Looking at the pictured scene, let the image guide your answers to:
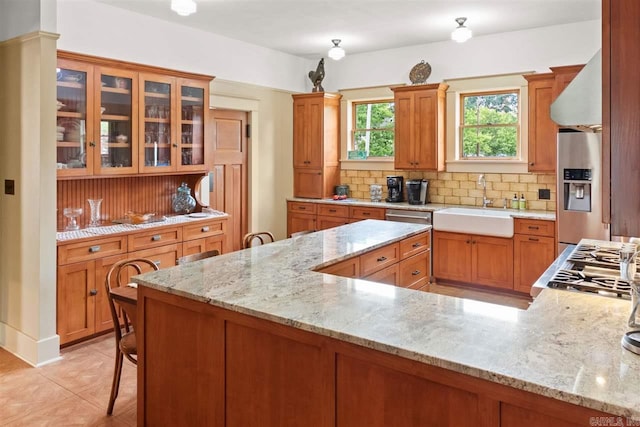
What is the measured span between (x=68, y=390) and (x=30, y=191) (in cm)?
143

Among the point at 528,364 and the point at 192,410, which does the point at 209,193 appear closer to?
the point at 192,410

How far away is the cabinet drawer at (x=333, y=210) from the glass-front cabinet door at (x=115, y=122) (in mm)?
2658

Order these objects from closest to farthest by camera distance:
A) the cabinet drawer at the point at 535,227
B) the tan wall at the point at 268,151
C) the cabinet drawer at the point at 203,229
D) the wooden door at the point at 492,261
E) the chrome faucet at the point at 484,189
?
the cabinet drawer at the point at 203,229 < the cabinet drawer at the point at 535,227 < the wooden door at the point at 492,261 < the chrome faucet at the point at 484,189 < the tan wall at the point at 268,151

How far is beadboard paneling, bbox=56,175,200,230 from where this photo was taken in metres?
4.16

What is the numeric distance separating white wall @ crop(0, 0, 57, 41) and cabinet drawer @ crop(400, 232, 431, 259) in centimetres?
296

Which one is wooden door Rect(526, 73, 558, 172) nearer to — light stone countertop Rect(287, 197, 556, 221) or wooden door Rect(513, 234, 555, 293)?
light stone countertop Rect(287, 197, 556, 221)

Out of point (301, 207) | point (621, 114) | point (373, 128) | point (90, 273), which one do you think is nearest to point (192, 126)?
point (90, 273)

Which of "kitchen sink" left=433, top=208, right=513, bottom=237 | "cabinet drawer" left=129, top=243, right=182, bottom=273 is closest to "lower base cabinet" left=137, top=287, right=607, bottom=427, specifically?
"cabinet drawer" left=129, top=243, right=182, bottom=273

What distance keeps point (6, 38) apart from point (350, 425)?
12.5 feet

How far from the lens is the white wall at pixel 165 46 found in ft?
13.8

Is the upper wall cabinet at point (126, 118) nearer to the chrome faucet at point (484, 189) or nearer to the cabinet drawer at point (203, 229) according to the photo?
the cabinet drawer at point (203, 229)

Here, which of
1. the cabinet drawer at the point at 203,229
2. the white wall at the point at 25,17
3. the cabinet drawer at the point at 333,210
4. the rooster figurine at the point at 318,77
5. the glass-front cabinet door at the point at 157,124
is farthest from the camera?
the rooster figurine at the point at 318,77

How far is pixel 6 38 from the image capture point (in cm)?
368

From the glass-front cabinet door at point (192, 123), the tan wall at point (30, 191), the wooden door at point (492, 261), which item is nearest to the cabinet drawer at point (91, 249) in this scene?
the tan wall at point (30, 191)
